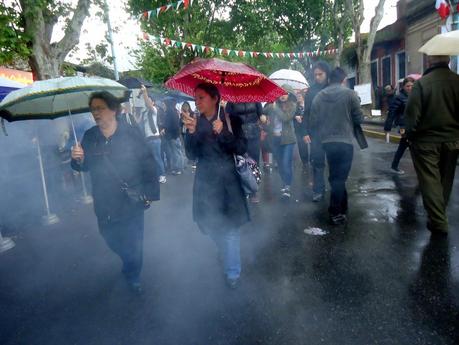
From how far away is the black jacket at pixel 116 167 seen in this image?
2.91m

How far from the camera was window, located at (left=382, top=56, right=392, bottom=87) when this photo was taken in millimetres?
23183

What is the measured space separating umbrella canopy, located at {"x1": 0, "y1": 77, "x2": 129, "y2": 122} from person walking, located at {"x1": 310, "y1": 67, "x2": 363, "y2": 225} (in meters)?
2.41

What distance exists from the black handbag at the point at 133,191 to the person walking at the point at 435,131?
290 cm

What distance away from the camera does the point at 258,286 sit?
3188mm

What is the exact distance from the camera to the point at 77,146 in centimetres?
293

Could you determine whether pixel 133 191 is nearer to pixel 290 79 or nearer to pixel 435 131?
pixel 435 131

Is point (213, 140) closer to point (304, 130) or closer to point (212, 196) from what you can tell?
point (212, 196)

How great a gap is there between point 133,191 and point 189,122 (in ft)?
2.39

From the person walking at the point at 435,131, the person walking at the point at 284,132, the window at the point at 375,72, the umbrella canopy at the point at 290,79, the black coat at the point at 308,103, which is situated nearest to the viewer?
the person walking at the point at 435,131

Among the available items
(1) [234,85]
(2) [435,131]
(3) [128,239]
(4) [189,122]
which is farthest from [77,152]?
(2) [435,131]

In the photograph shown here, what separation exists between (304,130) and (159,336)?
173 inches

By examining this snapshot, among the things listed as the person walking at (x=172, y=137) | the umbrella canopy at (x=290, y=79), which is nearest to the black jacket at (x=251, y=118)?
the umbrella canopy at (x=290, y=79)

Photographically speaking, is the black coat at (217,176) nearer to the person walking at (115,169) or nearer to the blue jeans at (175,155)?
the person walking at (115,169)

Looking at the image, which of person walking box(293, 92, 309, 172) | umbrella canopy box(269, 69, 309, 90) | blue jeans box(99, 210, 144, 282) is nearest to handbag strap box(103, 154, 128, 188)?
blue jeans box(99, 210, 144, 282)
